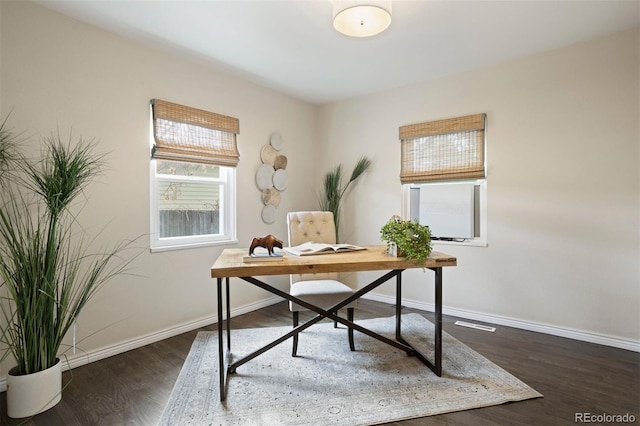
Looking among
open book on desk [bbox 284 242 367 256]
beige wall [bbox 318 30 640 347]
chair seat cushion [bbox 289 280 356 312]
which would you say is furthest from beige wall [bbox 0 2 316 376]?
beige wall [bbox 318 30 640 347]

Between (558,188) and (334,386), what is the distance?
2.53m

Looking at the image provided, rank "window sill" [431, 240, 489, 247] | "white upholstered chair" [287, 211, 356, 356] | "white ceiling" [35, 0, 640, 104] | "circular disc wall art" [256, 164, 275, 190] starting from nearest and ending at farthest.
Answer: "white ceiling" [35, 0, 640, 104], "white upholstered chair" [287, 211, 356, 356], "window sill" [431, 240, 489, 247], "circular disc wall art" [256, 164, 275, 190]

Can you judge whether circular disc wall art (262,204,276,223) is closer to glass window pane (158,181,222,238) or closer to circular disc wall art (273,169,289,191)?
circular disc wall art (273,169,289,191)

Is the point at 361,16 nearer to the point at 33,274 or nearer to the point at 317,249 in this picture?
the point at 317,249

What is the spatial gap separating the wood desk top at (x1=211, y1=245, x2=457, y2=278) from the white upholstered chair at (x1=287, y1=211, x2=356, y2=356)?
1.24 ft

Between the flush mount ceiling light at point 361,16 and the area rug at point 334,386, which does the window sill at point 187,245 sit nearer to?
the area rug at point 334,386

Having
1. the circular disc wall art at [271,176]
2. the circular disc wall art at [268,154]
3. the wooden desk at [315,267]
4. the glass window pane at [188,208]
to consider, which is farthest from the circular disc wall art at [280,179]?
the wooden desk at [315,267]

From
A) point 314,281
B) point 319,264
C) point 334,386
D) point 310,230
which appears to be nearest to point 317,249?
point 319,264

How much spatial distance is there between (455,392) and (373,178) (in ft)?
8.05

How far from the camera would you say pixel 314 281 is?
2.49m

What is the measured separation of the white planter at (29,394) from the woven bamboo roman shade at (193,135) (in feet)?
5.51

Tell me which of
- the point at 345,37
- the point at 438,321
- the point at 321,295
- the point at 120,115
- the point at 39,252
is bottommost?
the point at 438,321

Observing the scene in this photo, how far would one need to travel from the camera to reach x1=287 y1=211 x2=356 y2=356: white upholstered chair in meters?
2.19

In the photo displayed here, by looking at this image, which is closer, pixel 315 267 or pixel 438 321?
pixel 315 267
